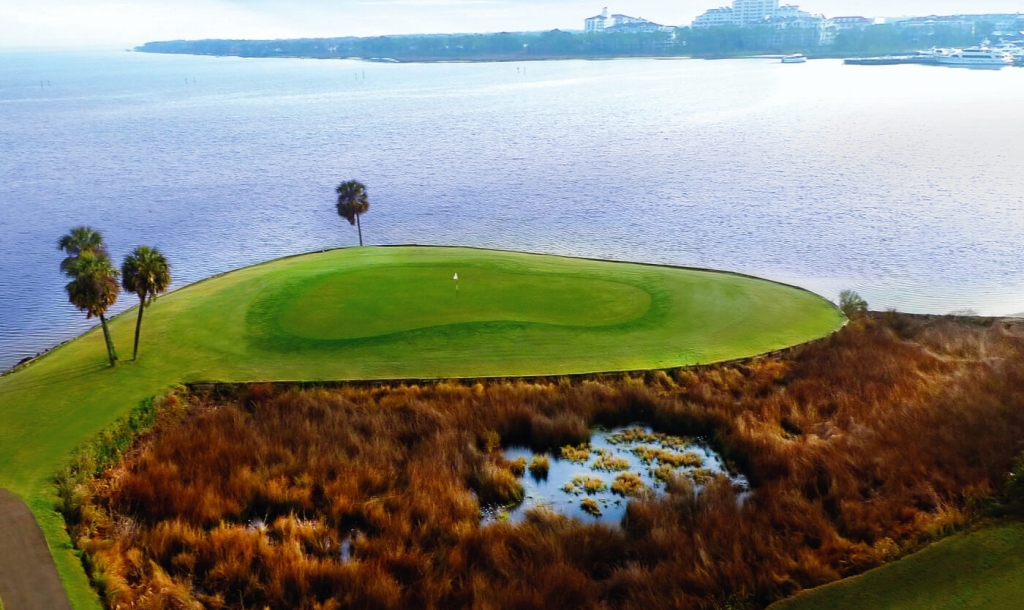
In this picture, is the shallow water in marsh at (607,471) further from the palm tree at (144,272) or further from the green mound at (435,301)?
the palm tree at (144,272)

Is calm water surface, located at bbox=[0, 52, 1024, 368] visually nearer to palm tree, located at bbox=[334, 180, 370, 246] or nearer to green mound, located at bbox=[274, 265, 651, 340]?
palm tree, located at bbox=[334, 180, 370, 246]

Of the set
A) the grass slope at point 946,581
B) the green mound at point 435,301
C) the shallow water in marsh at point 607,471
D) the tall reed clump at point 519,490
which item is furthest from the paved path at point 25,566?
the grass slope at point 946,581

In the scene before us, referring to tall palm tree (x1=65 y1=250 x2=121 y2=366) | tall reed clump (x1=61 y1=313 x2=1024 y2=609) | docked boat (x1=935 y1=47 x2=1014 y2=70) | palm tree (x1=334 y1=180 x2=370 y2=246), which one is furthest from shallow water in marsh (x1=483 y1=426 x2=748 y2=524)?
docked boat (x1=935 y1=47 x2=1014 y2=70)

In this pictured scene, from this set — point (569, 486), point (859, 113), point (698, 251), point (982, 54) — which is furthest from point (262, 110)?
point (982, 54)

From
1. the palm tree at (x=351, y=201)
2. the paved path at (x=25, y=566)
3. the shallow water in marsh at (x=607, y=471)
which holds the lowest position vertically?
the shallow water in marsh at (x=607, y=471)

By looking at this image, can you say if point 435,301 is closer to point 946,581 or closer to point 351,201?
point 351,201

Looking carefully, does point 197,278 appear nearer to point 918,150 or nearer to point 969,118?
point 918,150

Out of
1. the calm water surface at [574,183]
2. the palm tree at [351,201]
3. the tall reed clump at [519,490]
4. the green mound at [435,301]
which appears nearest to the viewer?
the tall reed clump at [519,490]
